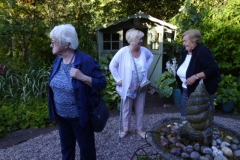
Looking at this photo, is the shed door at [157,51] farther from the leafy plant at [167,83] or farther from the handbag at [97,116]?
the handbag at [97,116]

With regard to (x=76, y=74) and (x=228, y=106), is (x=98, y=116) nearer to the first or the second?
(x=76, y=74)

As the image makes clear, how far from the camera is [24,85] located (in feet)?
14.5

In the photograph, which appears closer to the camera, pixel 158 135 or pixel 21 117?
pixel 158 135

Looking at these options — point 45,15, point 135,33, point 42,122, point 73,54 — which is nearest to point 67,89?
point 73,54

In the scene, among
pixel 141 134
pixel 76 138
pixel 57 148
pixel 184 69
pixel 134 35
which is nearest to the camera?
pixel 76 138

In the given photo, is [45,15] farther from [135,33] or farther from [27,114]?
[135,33]

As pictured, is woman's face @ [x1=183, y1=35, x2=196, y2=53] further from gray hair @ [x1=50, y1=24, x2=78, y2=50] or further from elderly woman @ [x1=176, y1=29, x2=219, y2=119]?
gray hair @ [x1=50, y1=24, x2=78, y2=50]

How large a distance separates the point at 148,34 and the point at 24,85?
3598mm

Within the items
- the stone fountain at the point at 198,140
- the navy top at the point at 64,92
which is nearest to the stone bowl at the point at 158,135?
the stone fountain at the point at 198,140

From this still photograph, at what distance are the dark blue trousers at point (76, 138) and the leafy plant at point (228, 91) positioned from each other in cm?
332

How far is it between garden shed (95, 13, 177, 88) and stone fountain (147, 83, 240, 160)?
159 inches

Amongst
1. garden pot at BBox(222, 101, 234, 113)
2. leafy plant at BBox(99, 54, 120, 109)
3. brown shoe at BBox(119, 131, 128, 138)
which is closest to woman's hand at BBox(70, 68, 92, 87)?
brown shoe at BBox(119, 131, 128, 138)

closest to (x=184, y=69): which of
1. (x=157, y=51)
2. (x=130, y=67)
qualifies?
(x=130, y=67)

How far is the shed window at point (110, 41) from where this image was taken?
19.6ft
